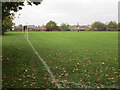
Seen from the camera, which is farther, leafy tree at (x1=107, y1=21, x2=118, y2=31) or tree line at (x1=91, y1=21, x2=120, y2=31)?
tree line at (x1=91, y1=21, x2=120, y2=31)

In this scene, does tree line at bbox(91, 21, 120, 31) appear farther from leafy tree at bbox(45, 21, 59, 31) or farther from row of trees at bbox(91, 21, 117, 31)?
leafy tree at bbox(45, 21, 59, 31)

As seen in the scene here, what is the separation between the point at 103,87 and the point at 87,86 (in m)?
0.44

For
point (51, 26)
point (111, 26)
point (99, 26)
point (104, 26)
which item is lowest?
point (51, 26)

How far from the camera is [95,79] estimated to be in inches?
236

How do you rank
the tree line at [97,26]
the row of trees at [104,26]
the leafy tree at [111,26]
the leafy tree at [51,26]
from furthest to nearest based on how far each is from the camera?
the row of trees at [104,26], the leafy tree at [111,26], the tree line at [97,26], the leafy tree at [51,26]

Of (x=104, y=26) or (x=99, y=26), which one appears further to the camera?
(x=99, y=26)

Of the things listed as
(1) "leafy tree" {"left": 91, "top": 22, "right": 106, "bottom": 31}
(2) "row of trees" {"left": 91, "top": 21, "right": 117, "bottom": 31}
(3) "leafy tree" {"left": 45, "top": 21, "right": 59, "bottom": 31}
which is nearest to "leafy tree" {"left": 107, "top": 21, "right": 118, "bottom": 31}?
(2) "row of trees" {"left": 91, "top": 21, "right": 117, "bottom": 31}

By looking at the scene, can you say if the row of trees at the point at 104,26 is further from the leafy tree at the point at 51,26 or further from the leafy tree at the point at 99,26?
the leafy tree at the point at 51,26

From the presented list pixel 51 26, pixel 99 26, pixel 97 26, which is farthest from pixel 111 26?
A: pixel 51 26

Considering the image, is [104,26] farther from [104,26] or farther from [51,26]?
[51,26]

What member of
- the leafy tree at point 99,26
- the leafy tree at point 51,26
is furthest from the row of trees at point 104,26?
the leafy tree at point 51,26

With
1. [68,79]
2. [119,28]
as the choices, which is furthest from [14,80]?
[119,28]

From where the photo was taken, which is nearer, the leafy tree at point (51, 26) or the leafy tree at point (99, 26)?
the leafy tree at point (51, 26)

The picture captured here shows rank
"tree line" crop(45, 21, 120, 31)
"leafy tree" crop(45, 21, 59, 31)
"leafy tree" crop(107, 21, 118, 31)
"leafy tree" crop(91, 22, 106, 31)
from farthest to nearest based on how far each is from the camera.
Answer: "leafy tree" crop(91, 22, 106, 31)
"leafy tree" crop(107, 21, 118, 31)
"tree line" crop(45, 21, 120, 31)
"leafy tree" crop(45, 21, 59, 31)
